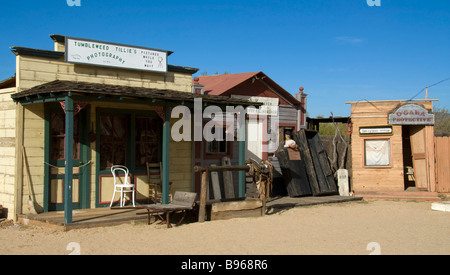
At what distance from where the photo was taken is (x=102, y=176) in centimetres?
1101

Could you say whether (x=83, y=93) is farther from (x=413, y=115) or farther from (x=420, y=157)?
(x=420, y=157)

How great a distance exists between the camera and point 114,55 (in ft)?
36.7

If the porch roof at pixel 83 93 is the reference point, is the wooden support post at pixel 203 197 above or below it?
below

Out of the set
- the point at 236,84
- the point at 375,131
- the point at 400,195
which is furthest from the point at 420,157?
the point at 236,84

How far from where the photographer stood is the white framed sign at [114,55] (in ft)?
34.7

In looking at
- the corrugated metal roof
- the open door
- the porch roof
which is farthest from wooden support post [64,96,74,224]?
the open door

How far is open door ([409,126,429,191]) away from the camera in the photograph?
15.7m

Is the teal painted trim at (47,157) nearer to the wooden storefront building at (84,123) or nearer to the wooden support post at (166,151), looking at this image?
the wooden storefront building at (84,123)

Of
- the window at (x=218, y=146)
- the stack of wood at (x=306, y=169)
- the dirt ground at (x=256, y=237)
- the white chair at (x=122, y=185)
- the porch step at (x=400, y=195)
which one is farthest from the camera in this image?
the porch step at (x=400, y=195)

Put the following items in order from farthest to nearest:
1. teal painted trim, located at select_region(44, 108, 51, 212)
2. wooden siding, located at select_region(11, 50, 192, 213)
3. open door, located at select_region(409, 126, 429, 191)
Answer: open door, located at select_region(409, 126, 429, 191)
teal painted trim, located at select_region(44, 108, 51, 212)
wooden siding, located at select_region(11, 50, 192, 213)

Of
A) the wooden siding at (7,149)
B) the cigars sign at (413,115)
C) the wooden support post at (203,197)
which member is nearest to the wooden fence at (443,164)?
the cigars sign at (413,115)

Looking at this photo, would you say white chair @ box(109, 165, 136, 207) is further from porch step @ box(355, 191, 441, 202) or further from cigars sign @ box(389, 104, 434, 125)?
cigars sign @ box(389, 104, 434, 125)

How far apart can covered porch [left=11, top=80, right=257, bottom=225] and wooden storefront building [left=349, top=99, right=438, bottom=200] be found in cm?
608

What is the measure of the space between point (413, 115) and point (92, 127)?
10241 millimetres
